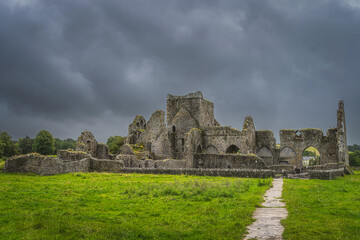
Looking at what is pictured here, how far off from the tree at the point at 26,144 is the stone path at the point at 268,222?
84.0 meters

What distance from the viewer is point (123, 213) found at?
1064 centimetres

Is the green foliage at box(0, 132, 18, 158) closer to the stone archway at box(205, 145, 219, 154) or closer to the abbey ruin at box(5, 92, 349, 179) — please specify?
the abbey ruin at box(5, 92, 349, 179)

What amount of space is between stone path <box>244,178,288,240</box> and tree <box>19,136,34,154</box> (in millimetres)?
84012

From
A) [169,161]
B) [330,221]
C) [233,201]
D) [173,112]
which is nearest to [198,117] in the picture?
[173,112]

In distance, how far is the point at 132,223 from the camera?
934cm

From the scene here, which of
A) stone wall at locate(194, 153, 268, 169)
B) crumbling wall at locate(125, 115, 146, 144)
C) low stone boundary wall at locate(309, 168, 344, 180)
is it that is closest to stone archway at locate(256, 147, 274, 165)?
stone wall at locate(194, 153, 268, 169)

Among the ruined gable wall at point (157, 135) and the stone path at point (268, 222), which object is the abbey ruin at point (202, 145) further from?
the stone path at point (268, 222)

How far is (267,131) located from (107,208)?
4249cm

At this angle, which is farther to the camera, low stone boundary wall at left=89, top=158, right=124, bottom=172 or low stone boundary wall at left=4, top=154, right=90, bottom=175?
low stone boundary wall at left=89, top=158, right=124, bottom=172

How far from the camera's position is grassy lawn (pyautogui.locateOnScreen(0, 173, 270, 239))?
827 cm

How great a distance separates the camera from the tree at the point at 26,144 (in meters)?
85.7

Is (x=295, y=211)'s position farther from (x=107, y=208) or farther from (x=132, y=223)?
(x=107, y=208)

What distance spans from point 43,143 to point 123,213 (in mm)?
66851

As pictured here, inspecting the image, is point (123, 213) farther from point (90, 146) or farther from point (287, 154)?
point (287, 154)
